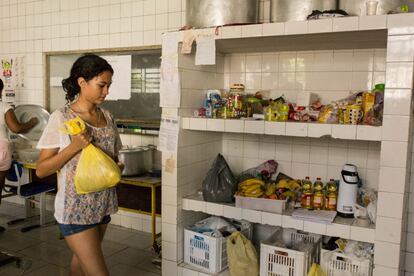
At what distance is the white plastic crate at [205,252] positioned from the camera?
7.94 ft

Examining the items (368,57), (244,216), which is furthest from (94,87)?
(368,57)

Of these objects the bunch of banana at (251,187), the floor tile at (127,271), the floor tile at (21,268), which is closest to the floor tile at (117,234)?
the floor tile at (127,271)

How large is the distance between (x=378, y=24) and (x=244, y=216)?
4.15 feet

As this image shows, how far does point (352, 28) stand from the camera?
6.20 ft

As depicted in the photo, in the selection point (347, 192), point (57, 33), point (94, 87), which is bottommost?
point (347, 192)

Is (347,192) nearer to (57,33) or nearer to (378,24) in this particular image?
(378,24)

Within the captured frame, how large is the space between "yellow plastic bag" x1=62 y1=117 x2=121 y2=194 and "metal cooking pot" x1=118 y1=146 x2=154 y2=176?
53.3 inches

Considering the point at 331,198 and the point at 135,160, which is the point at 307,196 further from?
the point at 135,160

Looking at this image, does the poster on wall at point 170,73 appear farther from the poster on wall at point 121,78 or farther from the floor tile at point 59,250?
the floor tile at point 59,250

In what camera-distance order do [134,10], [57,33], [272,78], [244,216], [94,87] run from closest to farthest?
[94,87]
[244,216]
[272,78]
[134,10]
[57,33]

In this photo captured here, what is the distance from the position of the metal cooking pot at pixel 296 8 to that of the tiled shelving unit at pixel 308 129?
128mm

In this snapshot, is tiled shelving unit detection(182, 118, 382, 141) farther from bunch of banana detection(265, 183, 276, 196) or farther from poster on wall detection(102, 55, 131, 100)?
poster on wall detection(102, 55, 131, 100)

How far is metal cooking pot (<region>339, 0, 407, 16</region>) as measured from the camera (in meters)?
1.93

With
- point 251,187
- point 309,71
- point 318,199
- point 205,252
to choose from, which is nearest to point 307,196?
point 318,199
